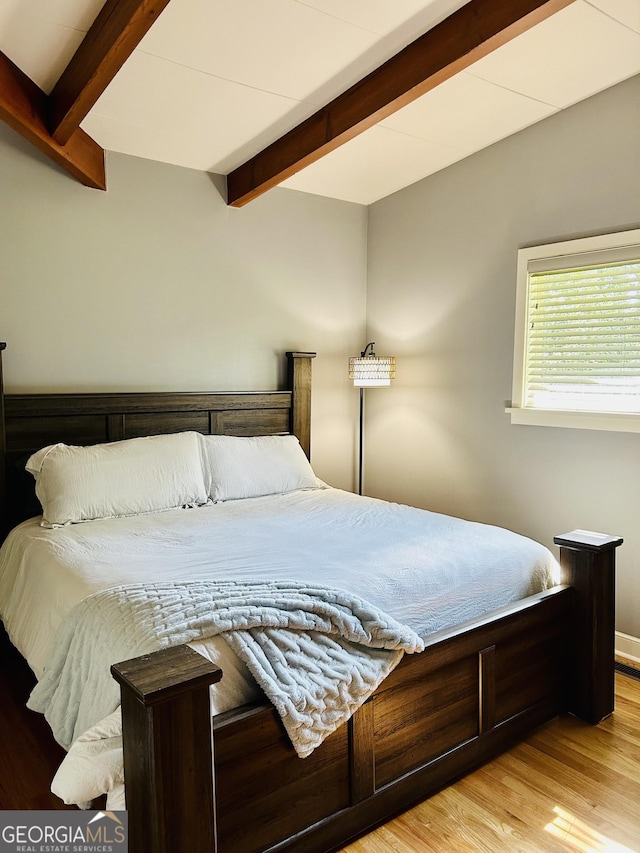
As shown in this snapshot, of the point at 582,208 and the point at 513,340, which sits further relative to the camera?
the point at 513,340

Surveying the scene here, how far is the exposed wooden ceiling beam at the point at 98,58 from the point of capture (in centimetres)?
203

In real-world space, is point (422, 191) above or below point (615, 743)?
above

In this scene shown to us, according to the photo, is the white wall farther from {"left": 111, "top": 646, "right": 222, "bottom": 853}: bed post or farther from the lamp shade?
{"left": 111, "top": 646, "right": 222, "bottom": 853}: bed post

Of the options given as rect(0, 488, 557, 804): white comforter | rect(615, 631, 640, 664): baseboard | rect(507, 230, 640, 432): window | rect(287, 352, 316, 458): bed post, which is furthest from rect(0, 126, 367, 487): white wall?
rect(615, 631, 640, 664): baseboard

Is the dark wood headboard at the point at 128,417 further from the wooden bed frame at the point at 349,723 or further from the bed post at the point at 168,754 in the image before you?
the bed post at the point at 168,754

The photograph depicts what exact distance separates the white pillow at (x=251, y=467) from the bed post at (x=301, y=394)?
1.21ft

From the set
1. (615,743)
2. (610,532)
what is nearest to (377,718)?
(615,743)

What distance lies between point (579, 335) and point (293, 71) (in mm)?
1812

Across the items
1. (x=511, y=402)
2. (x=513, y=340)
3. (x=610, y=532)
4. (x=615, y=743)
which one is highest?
(x=513, y=340)

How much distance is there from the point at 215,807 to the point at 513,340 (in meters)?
2.71

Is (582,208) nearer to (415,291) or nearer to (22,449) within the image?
(415,291)

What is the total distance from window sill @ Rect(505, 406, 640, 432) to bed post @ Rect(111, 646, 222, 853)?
2304mm

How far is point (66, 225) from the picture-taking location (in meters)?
3.22

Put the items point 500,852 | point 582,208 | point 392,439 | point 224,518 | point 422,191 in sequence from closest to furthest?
1. point 500,852
2. point 224,518
3. point 582,208
4. point 422,191
5. point 392,439
